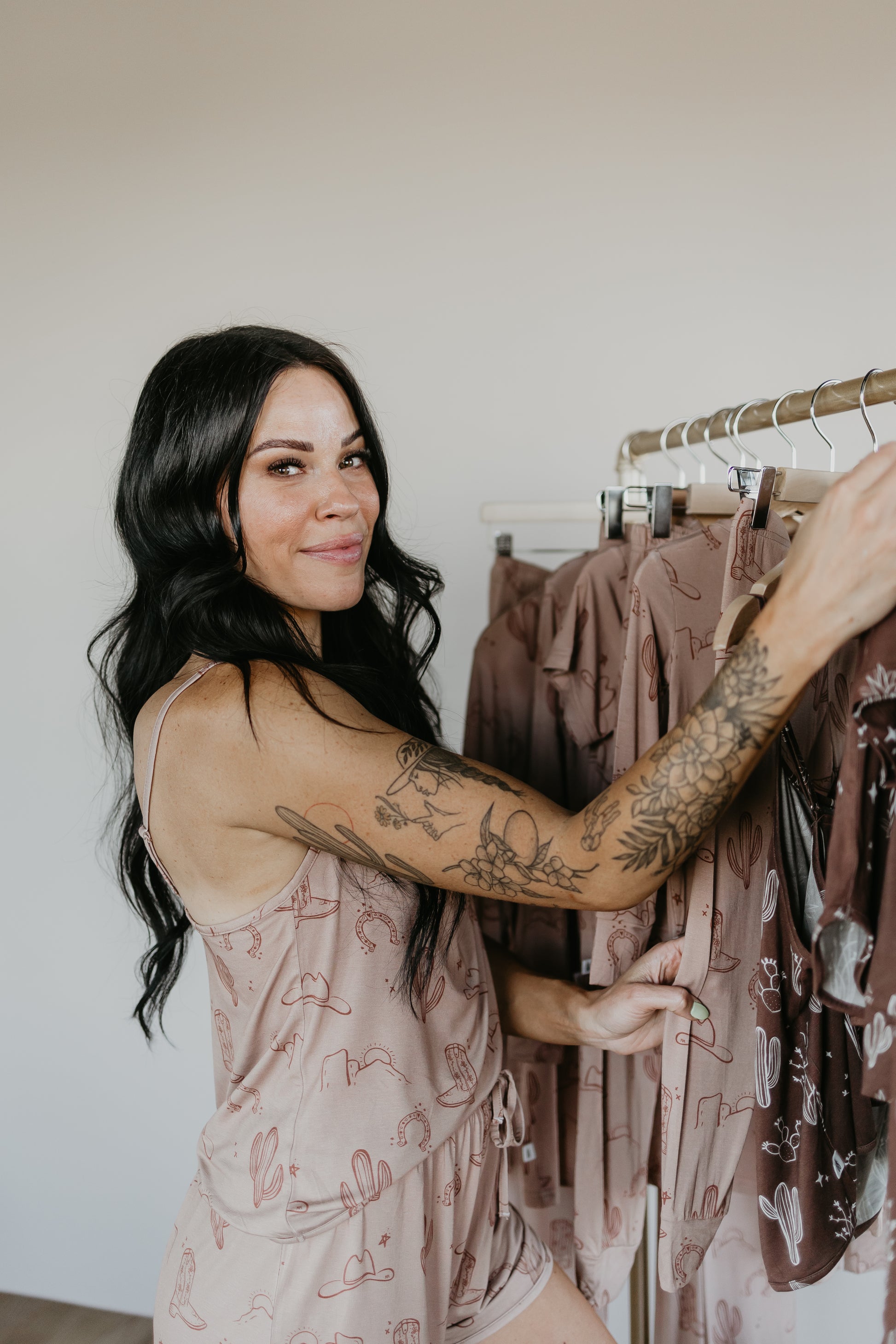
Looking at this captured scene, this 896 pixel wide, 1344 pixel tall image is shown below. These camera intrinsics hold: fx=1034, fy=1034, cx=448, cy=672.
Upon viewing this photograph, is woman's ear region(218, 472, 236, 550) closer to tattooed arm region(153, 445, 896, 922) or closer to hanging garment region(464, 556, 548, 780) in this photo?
tattooed arm region(153, 445, 896, 922)

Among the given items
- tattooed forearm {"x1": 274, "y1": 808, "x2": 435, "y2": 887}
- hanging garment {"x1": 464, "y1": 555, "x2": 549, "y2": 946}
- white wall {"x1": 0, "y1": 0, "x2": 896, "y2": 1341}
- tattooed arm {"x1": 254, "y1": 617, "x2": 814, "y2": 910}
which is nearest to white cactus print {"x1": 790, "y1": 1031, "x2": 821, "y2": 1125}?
tattooed arm {"x1": 254, "y1": 617, "x2": 814, "y2": 910}

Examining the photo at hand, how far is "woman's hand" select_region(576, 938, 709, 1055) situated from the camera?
109 cm

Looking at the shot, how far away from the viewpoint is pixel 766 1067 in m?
0.95

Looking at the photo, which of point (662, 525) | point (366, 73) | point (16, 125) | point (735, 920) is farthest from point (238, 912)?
point (16, 125)

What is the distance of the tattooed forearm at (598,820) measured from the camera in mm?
864

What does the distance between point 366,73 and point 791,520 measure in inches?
57.9

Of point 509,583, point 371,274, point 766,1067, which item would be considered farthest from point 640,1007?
point 371,274

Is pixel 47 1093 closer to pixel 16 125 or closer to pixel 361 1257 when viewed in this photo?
pixel 361 1257

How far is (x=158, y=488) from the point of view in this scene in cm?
113

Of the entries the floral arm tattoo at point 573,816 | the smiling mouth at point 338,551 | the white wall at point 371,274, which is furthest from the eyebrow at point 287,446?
the white wall at point 371,274

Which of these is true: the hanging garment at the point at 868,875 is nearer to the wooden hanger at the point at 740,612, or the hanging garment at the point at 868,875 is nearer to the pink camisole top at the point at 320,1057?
the wooden hanger at the point at 740,612

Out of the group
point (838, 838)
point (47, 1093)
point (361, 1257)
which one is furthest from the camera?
point (47, 1093)

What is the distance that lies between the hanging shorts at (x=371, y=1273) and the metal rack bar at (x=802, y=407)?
85 centimetres

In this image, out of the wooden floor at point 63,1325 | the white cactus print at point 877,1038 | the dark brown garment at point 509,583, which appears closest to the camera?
the white cactus print at point 877,1038
